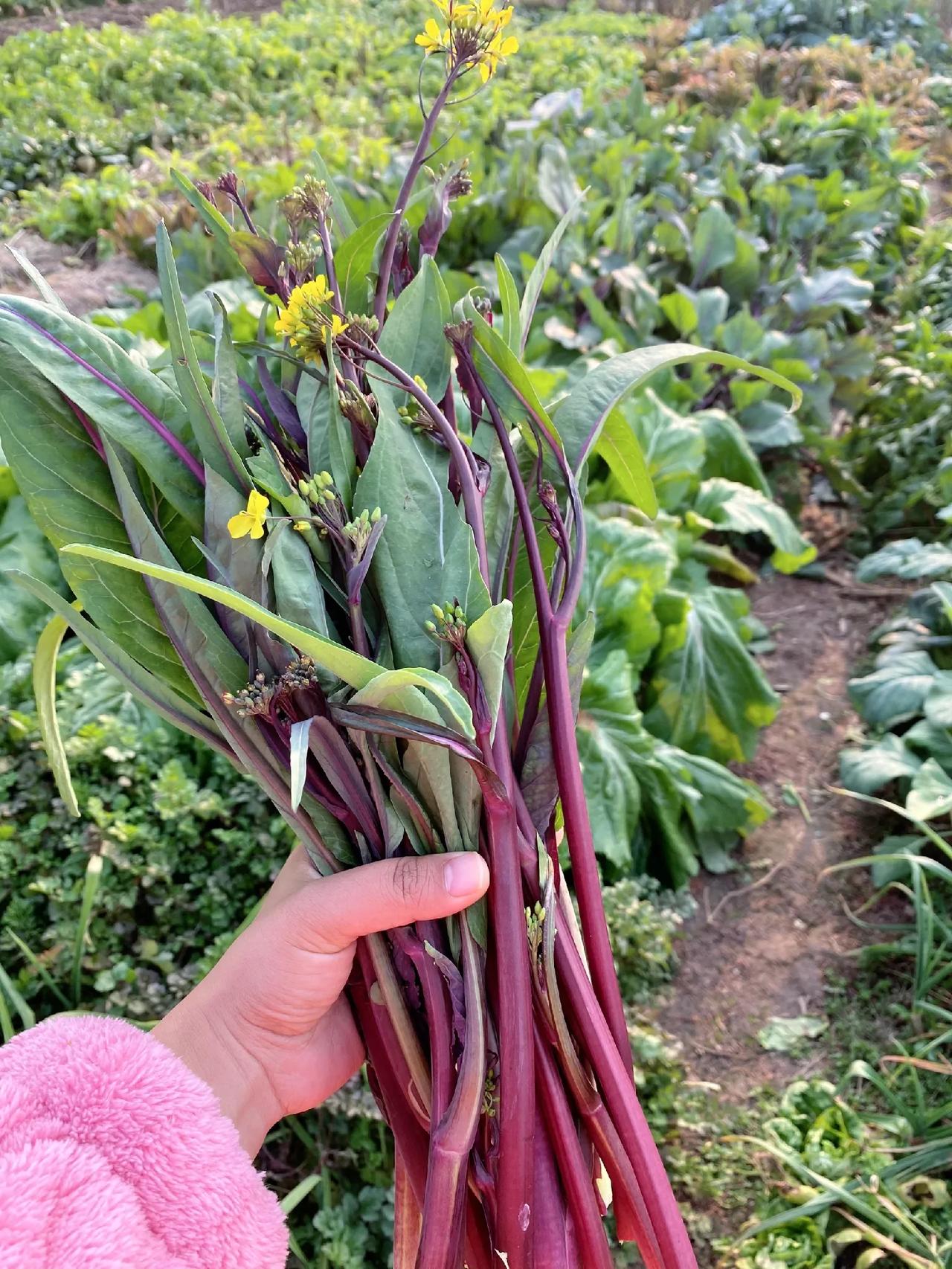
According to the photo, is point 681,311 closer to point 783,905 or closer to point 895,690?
point 895,690

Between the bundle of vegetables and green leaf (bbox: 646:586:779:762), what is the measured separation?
1.48m

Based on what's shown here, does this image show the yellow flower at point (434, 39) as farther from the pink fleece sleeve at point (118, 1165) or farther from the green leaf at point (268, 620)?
the pink fleece sleeve at point (118, 1165)

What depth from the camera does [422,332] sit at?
3.15 feet

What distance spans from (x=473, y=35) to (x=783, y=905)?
6.67 feet

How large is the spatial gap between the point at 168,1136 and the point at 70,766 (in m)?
1.11

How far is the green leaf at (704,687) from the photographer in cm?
241

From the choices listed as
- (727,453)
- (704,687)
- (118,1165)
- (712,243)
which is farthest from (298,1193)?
(712,243)

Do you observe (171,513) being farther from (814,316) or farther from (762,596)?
(814,316)

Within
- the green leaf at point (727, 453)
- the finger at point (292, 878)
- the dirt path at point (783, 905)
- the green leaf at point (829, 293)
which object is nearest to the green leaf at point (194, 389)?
the finger at point (292, 878)

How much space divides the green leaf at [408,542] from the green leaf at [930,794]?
60.8 inches

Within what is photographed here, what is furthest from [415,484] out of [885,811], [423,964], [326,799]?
[885,811]

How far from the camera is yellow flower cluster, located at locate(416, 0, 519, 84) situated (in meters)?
0.81

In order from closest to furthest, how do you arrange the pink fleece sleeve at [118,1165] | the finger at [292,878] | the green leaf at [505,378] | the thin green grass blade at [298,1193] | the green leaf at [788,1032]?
the pink fleece sleeve at [118,1165] < the green leaf at [505,378] < the finger at [292,878] < the thin green grass blade at [298,1193] < the green leaf at [788,1032]

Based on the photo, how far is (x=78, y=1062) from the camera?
2.95 ft
